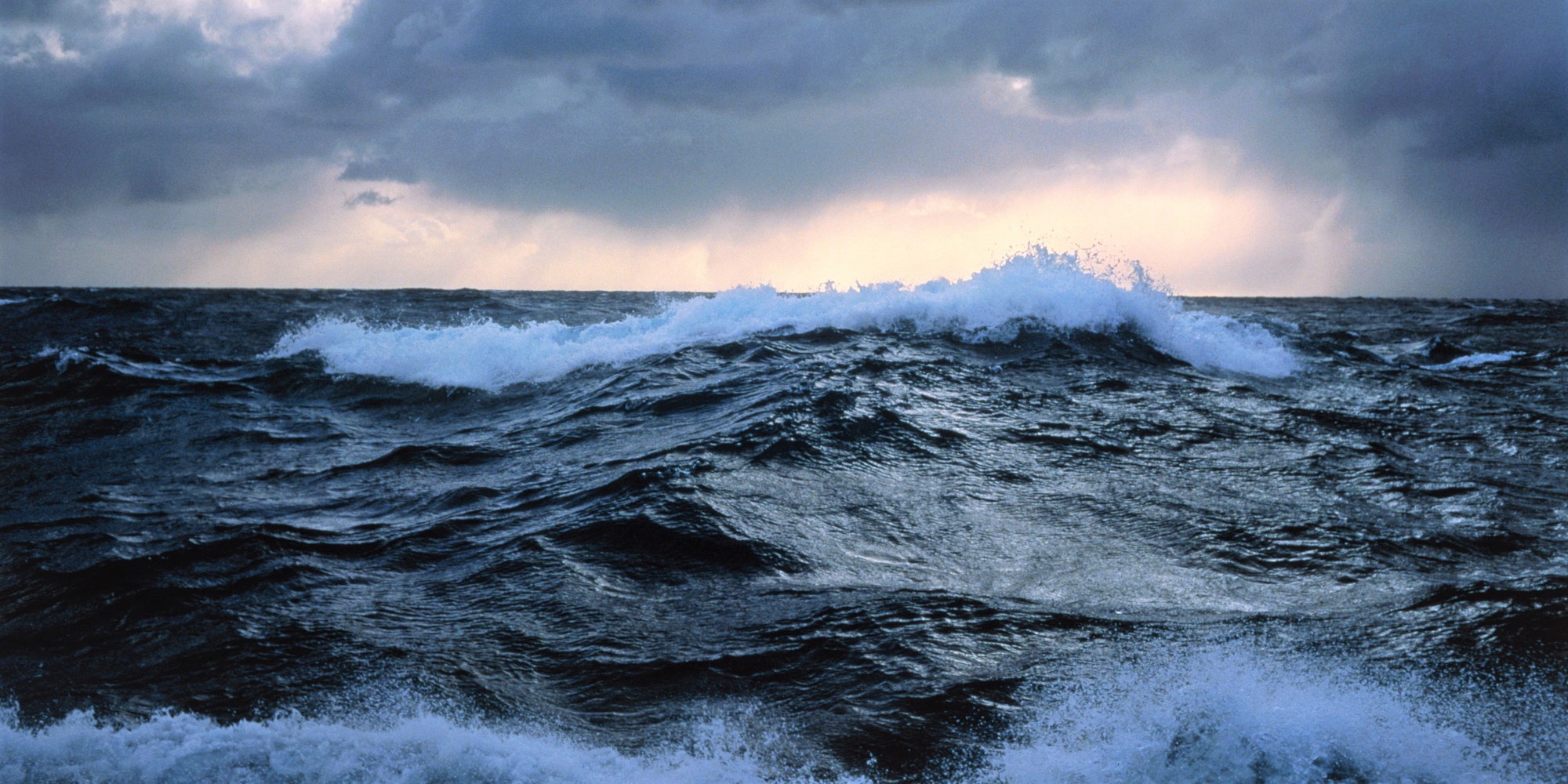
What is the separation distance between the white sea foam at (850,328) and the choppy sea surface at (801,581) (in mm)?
1190

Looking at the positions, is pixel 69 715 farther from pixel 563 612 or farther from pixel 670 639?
pixel 670 639

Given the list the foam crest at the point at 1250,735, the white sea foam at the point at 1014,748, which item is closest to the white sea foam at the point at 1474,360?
the foam crest at the point at 1250,735

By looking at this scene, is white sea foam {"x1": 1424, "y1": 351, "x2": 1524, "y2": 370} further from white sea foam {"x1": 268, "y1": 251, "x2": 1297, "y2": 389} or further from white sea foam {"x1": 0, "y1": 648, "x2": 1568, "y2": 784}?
white sea foam {"x1": 0, "y1": 648, "x2": 1568, "y2": 784}

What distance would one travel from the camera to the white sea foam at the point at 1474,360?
13.6 meters

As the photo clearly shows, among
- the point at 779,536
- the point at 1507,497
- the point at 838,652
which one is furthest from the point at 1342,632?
the point at 1507,497

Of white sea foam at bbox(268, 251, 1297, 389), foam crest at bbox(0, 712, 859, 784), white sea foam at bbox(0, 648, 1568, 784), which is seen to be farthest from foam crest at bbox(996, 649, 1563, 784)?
white sea foam at bbox(268, 251, 1297, 389)

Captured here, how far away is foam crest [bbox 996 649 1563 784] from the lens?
296 cm

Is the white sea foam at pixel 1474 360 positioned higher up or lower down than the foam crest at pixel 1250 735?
higher up

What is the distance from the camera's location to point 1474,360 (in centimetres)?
1438

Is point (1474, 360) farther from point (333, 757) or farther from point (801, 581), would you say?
point (333, 757)

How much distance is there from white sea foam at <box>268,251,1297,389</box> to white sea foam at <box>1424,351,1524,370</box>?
2.43m

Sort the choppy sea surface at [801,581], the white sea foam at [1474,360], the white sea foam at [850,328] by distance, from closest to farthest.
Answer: the choppy sea surface at [801,581], the white sea foam at [850,328], the white sea foam at [1474,360]

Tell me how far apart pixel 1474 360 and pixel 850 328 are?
956 centimetres

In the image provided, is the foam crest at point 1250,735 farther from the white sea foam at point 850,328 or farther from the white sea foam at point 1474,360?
the white sea foam at point 1474,360
